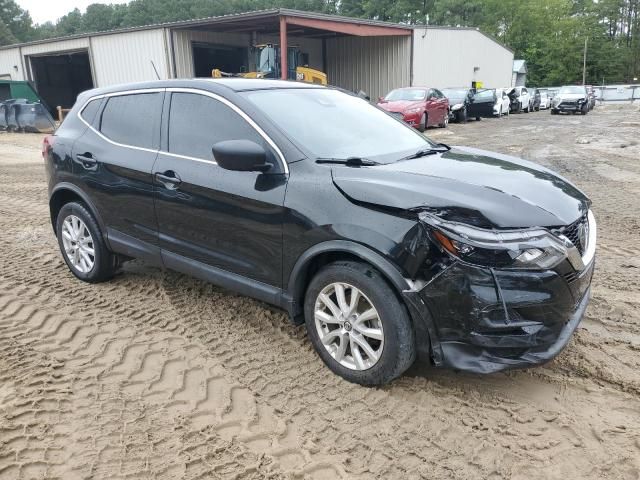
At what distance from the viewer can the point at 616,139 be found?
15.9 metres

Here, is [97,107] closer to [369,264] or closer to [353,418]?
[369,264]

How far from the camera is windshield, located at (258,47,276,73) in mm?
22422

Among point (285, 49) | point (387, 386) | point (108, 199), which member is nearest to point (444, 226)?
point (387, 386)

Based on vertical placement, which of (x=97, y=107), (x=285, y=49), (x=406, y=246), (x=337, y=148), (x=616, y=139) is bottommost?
(x=616, y=139)

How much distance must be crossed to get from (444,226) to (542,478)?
125 cm

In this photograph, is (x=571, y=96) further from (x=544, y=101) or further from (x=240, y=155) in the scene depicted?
(x=240, y=155)

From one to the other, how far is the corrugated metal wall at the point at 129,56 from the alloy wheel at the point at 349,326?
22592 mm

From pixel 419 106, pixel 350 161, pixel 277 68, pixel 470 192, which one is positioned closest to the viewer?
pixel 470 192

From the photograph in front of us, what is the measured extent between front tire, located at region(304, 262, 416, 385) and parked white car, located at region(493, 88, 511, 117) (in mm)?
26061

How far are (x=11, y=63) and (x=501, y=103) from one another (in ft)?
93.2

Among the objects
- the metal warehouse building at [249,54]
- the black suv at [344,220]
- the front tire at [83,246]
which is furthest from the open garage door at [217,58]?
the black suv at [344,220]

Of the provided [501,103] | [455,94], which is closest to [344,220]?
[455,94]

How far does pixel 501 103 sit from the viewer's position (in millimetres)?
28453

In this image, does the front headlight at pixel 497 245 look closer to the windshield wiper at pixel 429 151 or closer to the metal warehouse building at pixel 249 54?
the windshield wiper at pixel 429 151
